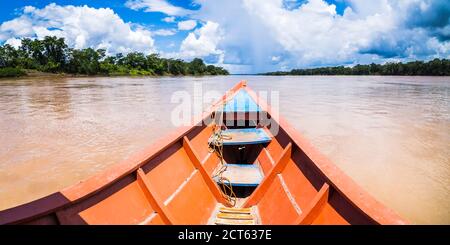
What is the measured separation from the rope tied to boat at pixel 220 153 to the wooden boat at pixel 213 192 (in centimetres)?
Result: 2

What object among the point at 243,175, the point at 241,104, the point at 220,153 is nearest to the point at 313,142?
the point at 241,104

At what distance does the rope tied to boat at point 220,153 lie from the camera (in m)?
3.79

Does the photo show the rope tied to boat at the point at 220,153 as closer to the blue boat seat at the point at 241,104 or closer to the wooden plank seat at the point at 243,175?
the wooden plank seat at the point at 243,175

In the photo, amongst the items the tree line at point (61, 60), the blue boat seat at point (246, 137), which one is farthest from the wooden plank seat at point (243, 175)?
the tree line at point (61, 60)

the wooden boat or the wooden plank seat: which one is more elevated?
the wooden boat

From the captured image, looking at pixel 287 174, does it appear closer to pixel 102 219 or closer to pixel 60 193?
pixel 102 219

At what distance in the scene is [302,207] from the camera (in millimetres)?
2795

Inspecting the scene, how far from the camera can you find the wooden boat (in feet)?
6.58

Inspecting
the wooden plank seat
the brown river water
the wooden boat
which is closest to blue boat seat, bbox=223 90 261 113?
the wooden boat

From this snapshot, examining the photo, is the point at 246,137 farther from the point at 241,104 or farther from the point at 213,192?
the point at 241,104

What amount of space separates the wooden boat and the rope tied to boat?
21 millimetres

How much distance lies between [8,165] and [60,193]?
15.9ft

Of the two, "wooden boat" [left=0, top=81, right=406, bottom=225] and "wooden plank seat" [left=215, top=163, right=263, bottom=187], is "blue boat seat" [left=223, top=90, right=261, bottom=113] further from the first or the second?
"wooden plank seat" [left=215, top=163, right=263, bottom=187]

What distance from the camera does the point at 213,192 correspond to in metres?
3.64
